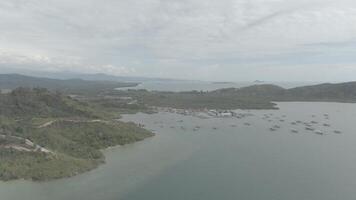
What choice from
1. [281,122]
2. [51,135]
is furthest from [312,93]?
[51,135]

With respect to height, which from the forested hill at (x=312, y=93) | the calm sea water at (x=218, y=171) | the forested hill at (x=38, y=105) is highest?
the forested hill at (x=312, y=93)

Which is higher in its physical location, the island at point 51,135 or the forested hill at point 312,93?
the forested hill at point 312,93

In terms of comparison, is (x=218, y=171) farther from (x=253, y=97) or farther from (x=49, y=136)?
(x=253, y=97)

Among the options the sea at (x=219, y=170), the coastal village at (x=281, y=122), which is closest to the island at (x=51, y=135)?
Answer: the coastal village at (x=281, y=122)

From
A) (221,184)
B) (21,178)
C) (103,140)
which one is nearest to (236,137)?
(103,140)

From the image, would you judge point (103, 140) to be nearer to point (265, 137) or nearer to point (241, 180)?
point (241, 180)

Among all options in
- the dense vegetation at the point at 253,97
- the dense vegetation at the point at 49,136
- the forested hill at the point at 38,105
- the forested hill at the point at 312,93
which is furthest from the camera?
the forested hill at the point at 312,93

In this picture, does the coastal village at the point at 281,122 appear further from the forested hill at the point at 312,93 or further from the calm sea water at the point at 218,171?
the forested hill at the point at 312,93
